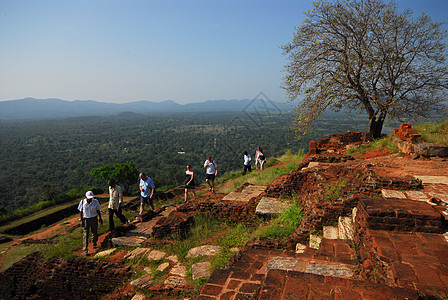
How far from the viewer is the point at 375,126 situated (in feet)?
37.9

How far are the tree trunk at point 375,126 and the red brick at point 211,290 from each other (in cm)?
1099

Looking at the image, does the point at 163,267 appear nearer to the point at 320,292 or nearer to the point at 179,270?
the point at 179,270

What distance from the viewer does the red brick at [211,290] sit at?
271 centimetres

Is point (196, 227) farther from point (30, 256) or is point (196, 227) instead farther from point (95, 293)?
point (30, 256)

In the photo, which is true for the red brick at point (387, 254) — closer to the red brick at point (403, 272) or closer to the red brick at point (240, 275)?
the red brick at point (403, 272)

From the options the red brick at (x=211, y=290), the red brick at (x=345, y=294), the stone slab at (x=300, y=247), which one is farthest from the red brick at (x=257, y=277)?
the stone slab at (x=300, y=247)

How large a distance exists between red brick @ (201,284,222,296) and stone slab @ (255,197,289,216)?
8.98ft

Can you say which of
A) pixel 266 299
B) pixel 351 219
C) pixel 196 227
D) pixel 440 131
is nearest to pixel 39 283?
pixel 196 227

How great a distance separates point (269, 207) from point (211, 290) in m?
3.03

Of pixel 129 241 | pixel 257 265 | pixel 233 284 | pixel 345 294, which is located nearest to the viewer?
pixel 345 294

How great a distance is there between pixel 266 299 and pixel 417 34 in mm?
12312

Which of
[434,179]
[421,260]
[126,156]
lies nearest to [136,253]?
[421,260]

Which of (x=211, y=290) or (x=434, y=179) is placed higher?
(x=434, y=179)

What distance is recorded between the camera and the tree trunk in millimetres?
11419
